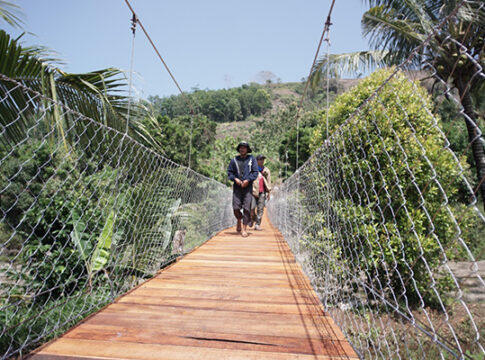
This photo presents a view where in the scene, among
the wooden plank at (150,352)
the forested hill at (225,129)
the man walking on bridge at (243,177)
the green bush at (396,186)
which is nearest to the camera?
the wooden plank at (150,352)

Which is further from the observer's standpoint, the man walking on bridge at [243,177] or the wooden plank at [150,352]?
the man walking on bridge at [243,177]

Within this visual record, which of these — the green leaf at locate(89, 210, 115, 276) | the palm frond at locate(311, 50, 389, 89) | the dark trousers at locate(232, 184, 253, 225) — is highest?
the palm frond at locate(311, 50, 389, 89)

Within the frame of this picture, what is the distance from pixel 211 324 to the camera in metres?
1.42

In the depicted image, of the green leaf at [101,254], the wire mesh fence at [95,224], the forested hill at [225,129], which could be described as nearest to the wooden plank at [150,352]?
the wire mesh fence at [95,224]

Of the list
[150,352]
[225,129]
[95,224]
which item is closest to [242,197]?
A: [95,224]

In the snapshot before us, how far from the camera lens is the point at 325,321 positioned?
4.81 ft

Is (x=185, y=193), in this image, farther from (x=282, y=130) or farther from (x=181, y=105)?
(x=181, y=105)

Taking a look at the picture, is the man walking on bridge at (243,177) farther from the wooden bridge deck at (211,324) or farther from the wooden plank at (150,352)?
the wooden plank at (150,352)

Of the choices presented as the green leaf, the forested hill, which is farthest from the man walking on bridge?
the green leaf

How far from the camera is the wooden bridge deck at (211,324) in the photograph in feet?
3.83

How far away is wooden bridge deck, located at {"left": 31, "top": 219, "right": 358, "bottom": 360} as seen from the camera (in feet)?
3.83

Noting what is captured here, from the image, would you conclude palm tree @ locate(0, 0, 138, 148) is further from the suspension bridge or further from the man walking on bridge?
the man walking on bridge

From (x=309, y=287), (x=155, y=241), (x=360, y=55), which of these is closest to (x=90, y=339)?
(x=309, y=287)

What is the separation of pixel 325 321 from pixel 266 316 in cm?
30
